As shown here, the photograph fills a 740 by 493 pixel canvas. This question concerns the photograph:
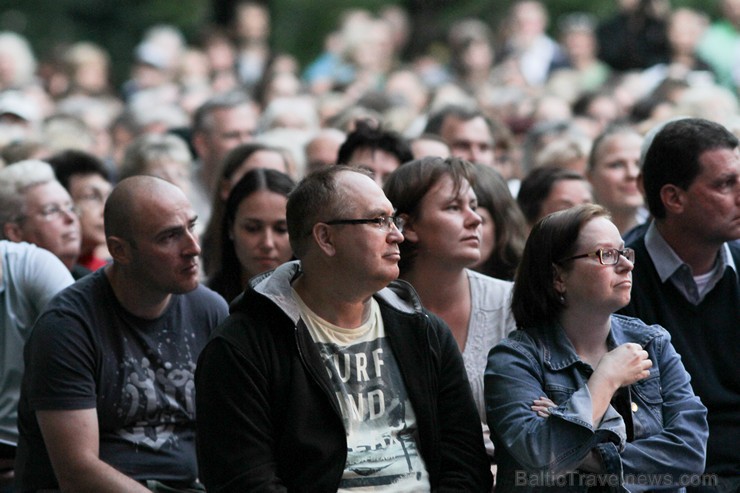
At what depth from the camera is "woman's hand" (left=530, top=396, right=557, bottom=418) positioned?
164 inches

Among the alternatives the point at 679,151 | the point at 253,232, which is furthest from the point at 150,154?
the point at 679,151

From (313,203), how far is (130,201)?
875 mm

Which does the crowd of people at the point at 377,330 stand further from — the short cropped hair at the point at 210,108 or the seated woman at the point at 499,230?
the short cropped hair at the point at 210,108

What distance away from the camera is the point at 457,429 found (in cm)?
445

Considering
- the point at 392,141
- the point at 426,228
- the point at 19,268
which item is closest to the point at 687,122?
the point at 426,228

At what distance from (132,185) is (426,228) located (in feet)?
3.77

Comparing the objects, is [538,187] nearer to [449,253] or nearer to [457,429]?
[449,253]

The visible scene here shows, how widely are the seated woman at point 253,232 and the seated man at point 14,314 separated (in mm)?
944

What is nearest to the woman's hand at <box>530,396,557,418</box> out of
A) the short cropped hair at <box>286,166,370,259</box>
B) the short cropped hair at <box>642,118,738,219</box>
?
the short cropped hair at <box>286,166,370,259</box>

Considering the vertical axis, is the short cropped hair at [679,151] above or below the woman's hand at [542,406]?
above

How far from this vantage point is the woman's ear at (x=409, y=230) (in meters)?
5.17

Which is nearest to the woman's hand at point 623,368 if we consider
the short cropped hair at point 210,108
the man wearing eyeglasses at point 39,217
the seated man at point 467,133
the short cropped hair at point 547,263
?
the short cropped hair at point 547,263

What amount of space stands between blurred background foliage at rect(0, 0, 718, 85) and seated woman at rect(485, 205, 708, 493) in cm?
1373

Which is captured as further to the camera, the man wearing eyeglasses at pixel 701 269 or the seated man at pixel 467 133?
the seated man at pixel 467 133
